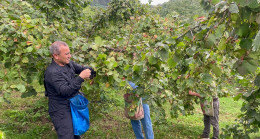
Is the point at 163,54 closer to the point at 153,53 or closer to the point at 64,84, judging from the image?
the point at 153,53

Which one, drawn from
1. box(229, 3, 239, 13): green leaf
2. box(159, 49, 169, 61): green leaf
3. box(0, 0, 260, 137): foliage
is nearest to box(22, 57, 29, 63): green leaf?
box(0, 0, 260, 137): foliage

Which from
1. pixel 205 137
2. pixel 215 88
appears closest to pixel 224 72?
pixel 215 88

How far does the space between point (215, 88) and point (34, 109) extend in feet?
15.5

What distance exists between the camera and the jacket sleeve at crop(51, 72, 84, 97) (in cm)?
239

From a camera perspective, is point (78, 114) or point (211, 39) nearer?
point (211, 39)

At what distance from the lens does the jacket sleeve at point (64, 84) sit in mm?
2391

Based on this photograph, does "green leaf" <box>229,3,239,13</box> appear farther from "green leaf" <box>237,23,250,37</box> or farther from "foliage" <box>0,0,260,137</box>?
"green leaf" <box>237,23,250,37</box>

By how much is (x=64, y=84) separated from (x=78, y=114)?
48cm

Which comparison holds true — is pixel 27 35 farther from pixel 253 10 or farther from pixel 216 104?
pixel 216 104

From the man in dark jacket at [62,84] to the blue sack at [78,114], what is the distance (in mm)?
59

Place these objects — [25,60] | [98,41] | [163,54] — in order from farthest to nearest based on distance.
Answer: [98,41] < [25,60] < [163,54]

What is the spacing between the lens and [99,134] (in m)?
4.85

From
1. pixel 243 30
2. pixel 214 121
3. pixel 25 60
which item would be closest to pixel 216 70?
pixel 243 30

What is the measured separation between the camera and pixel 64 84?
2453 millimetres
